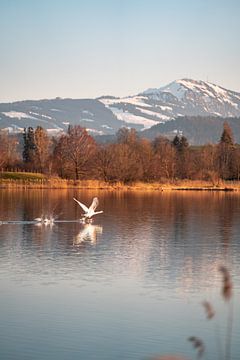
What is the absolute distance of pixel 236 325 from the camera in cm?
1476

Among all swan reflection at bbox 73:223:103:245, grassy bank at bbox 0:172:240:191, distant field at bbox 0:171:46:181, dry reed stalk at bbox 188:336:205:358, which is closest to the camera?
dry reed stalk at bbox 188:336:205:358

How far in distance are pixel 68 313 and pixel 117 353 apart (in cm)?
315

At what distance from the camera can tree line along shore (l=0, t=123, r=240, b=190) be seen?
83312 millimetres

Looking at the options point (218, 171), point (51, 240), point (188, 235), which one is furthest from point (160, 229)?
point (218, 171)

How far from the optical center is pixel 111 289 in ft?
59.7

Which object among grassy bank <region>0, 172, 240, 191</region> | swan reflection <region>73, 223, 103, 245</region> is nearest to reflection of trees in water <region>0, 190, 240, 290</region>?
swan reflection <region>73, 223, 103, 245</region>

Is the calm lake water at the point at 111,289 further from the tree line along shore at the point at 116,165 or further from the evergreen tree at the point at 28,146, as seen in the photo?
the evergreen tree at the point at 28,146

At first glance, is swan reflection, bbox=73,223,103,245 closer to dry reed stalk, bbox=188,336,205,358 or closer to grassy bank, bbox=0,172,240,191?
dry reed stalk, bbox=188,336,205,358

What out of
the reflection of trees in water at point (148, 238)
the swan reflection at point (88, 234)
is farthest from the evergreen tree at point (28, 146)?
the swan reflection at point (88, 234)

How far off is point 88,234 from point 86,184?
163ft

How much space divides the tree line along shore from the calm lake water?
47.8 m

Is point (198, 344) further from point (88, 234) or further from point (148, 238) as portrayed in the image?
point (88, 234)

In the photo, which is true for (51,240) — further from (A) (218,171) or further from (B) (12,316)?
(A) (218,171)

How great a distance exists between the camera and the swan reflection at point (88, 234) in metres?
29.0
